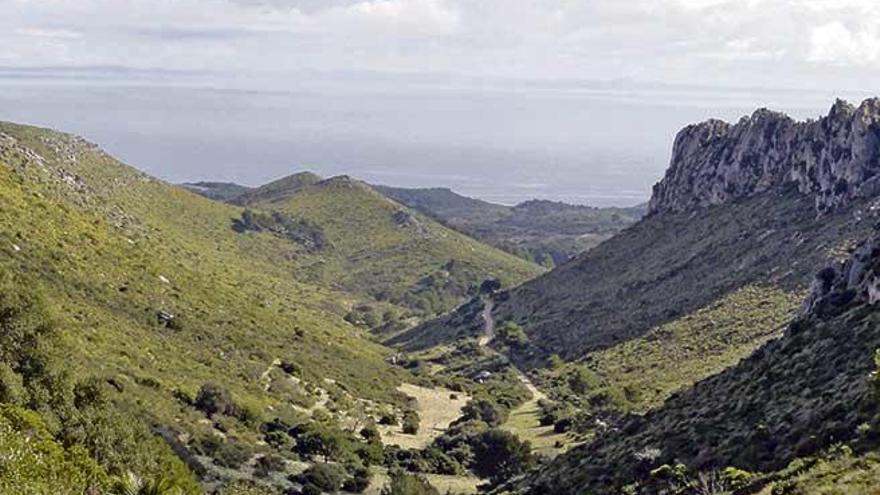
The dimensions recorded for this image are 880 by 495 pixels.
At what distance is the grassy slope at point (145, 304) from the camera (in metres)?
48.4

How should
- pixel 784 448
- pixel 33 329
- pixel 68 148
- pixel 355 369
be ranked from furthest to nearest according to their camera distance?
pixel 68 148, pixel 355 369, pixel 33 329, pixel 784 448

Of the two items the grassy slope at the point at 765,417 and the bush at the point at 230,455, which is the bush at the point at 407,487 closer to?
the grassy slope at the point at 765,417

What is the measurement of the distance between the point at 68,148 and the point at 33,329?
81.0 m

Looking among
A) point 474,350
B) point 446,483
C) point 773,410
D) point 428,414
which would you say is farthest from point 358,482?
point 474,350

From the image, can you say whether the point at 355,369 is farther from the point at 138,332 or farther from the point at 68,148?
the point at 68,148

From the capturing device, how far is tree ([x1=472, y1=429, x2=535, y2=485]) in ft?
154

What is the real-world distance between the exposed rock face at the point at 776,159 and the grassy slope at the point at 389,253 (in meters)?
44.6

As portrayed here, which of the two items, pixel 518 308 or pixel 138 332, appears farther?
pixel 518 308

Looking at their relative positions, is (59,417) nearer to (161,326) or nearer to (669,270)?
(161,326)

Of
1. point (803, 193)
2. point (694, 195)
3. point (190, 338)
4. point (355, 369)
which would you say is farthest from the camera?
point (694, 195)

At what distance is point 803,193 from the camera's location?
79625 millimetres

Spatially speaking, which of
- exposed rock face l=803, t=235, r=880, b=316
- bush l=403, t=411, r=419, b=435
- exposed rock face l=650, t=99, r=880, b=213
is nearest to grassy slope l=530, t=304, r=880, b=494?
exposed rock face l=803, t=235, r=880, b=316

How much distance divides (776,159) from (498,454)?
5137 centimetres

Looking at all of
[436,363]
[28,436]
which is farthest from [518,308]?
[28,436]
